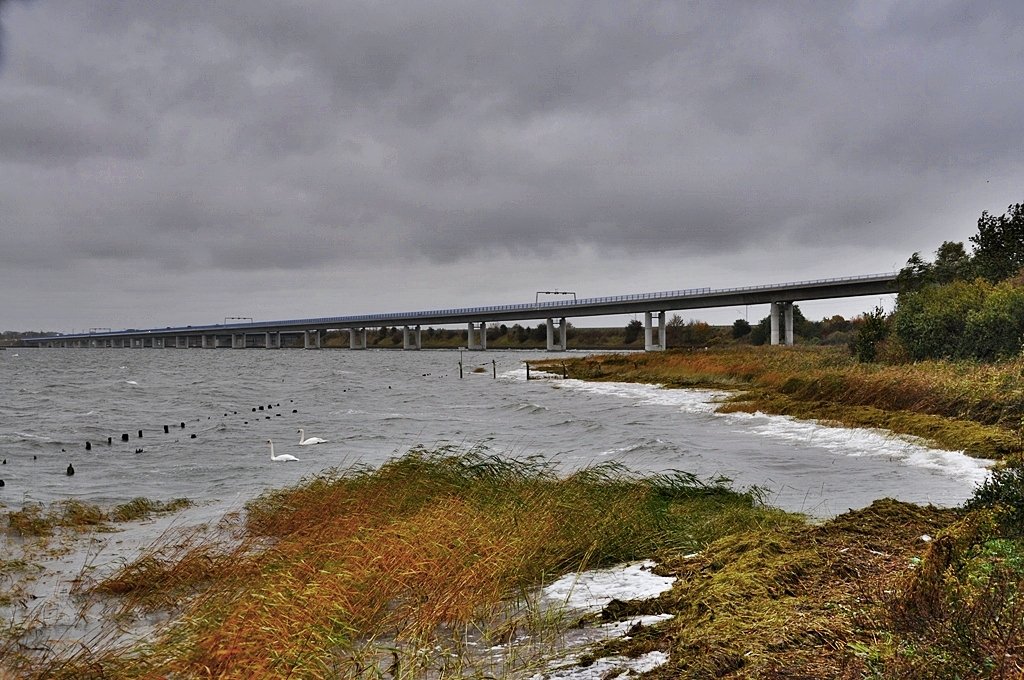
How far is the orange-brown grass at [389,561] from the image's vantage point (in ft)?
18.7

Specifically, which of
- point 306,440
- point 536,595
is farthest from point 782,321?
point 536,595

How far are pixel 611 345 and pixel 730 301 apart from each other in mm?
54859

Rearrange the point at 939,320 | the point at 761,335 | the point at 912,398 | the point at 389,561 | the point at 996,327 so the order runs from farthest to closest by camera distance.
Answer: the point at 761,335, the point at 939,320, the point at 996,327, the point at 912,398, the point at 389,561

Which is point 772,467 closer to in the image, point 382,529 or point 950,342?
point 382,529

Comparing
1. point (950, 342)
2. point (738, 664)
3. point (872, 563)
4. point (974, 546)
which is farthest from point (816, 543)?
point (950, 342)

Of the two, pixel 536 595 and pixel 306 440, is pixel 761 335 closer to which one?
pixel 306 440

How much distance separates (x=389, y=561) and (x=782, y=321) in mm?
92333

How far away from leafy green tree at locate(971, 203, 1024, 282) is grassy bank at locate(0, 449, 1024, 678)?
127ft

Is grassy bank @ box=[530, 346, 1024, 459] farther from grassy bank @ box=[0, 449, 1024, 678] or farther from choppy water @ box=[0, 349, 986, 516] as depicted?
grassy bank @ box=[0, 449, 1024, 678]

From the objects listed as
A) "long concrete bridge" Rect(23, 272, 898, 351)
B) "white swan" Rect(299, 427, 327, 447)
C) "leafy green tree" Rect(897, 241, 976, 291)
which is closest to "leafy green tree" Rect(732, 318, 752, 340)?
"long concrete bridge" Rect(23, 272, 898, 351)

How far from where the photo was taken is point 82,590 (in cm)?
857

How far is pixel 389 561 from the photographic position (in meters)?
7.42

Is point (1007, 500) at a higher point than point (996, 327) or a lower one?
lower

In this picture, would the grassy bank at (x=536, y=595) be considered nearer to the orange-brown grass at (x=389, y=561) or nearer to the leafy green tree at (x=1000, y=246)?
the orange-brown grass at (x=389, y=561)
